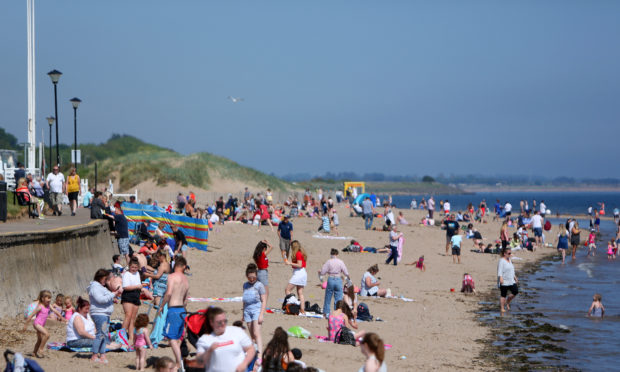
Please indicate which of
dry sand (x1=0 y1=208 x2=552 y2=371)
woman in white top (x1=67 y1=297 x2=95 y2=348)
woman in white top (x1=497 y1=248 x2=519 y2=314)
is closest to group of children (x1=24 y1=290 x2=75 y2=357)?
dry sand (x1=0 y1=208 x2=552 y2=371)

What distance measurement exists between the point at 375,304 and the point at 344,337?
4.86 meters

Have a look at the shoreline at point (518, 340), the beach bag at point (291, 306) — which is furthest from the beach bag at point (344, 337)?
the shoreline at point (518, 340)

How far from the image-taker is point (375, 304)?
664 inches

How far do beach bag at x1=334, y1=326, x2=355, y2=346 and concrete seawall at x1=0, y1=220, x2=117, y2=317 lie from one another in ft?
17.9

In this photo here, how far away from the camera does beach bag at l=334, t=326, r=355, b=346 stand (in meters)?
12.1

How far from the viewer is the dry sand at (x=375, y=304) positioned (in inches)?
430

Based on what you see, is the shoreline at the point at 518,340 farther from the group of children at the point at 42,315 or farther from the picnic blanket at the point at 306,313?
the group of children at the point at 42,315

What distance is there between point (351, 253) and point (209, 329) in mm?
19266

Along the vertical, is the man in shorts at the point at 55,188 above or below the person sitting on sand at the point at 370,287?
above

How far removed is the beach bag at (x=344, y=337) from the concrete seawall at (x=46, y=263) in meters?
5.47

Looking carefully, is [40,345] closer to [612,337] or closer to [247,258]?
[612,337]

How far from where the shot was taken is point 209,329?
7.54 meters

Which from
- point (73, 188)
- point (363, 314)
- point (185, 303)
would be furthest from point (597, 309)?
point (73, 188)

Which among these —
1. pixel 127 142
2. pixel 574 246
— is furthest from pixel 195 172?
pixel 127 142
